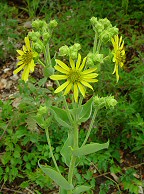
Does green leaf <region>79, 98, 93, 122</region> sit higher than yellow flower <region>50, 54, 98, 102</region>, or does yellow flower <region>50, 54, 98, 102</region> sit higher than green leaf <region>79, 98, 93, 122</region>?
yellow flower <region>50, 54, 98, 102</region>

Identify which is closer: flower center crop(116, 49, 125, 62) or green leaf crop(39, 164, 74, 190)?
flower center crop(116, 49, 125, 62)

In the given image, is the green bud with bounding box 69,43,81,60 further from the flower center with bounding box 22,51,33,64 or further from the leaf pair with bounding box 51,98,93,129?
the leaf pair with bounding box 51,98,93,129

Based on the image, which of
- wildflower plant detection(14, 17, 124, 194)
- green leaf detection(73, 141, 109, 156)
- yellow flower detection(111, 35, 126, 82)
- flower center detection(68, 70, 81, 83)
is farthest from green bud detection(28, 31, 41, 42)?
green leaf detection(73, 141, 109, 156)

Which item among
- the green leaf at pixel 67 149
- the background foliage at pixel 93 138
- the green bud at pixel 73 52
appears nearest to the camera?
the green bud at pixel 73 52

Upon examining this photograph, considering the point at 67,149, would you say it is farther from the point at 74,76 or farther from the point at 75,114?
the point at 74,76

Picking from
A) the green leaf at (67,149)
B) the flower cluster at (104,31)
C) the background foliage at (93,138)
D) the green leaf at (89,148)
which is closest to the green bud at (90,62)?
the flower cluster at (104,31)

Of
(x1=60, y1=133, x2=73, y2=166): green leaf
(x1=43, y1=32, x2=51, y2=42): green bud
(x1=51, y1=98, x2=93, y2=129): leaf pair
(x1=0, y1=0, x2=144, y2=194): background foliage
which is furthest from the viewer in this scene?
(x1=0, y1=0, x2=144, y2=194): background foliage

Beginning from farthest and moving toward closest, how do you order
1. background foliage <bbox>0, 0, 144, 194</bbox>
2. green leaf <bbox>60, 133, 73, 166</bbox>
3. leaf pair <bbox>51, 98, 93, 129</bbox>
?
background foliage <bbox>0, 0, 144, 194</bbox>
green leaf <bbox>60, 133, 73, 166</bbox>
leaf pair <bbox>51, 98, 93, 129</bbox>

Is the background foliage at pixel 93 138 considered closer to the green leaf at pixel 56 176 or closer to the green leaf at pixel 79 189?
the green leaf at pixel 79 189

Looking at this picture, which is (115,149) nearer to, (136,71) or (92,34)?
(136,71)
